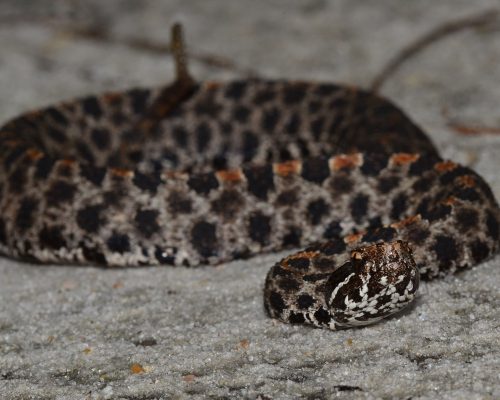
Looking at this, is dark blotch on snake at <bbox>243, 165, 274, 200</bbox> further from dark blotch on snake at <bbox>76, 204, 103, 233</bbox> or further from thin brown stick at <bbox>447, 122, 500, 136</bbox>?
thin brown stick at <bbox>447, 122, 500, 136</bbox>

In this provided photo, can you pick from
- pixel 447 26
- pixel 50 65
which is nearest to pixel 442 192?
pixel 447 26

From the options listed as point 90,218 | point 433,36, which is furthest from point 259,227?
point 433,36

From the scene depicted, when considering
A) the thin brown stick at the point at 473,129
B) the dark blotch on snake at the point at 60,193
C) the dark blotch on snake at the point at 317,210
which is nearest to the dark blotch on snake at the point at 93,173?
the dark blotch on snake at the point at 60,193

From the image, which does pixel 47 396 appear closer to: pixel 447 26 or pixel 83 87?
pixel 83 87

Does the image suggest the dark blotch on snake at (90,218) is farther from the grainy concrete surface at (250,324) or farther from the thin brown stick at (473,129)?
the thin brown stick at (473,129)

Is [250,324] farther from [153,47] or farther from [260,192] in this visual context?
[153,47]

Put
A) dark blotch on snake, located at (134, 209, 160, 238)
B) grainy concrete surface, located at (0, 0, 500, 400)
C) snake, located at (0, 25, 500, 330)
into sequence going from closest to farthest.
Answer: grainy concrete surface, located at (0, 0, 500, 400) → snake, located at (0, 25, 500, 330) → dark blotch on snake, located at (134, 209, 160, 238)

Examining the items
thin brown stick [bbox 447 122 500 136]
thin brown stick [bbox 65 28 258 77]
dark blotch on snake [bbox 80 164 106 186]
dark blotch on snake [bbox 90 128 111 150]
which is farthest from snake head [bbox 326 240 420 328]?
thin brown stick [bbox 65 28 258 77]
